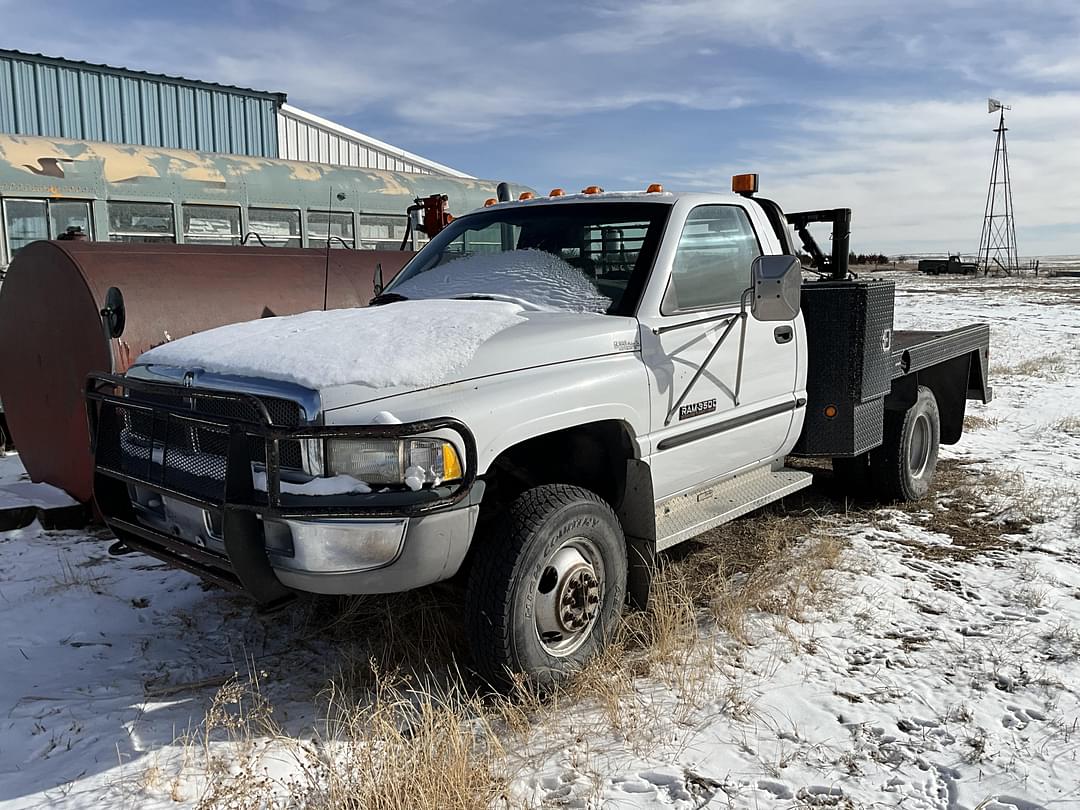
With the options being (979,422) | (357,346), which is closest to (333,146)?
(979,422)

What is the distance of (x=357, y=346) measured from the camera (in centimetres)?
317

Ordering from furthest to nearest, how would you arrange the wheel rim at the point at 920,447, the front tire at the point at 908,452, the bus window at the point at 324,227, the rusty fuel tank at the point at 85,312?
1. the bus window at the point at 324,227
2. the wheel rim at the point at 920,447
3. the front tire at the point at 908,452
4. the rusty fuel tank at the point at 85,312

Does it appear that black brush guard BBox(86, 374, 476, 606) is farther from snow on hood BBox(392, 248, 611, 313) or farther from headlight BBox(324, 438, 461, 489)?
snow on hood BBox(392, 248, 611, 313)

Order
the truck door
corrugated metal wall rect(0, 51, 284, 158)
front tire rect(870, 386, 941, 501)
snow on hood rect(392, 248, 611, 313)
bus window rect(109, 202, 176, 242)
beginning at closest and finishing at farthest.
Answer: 1. the truck door
2. snow on hood rect(392, 248, 611, 313)
3. front tire rect(870, 386, 941, 501)
4. bus window rect(109, 202, 176, 242)
5. corrugated metal wall rect(0, 51, 284, 158)

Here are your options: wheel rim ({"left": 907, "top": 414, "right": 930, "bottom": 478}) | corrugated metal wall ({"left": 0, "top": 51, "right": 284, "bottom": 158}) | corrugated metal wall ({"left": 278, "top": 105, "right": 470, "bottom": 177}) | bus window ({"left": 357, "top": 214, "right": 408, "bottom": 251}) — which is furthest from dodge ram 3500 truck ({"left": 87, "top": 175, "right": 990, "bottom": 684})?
corrugated metal wall ({"left": 278, "top": 105, "right": 470, "bottom": 177})

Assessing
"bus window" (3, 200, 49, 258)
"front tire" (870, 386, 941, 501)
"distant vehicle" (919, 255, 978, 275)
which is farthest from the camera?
"distant vehicle" (919, 255, 978, 275)

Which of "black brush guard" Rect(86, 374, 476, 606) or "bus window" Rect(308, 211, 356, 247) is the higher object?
"bus window" Rect(308, 211, 356, 247)

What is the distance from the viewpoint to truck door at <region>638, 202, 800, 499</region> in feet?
12.4

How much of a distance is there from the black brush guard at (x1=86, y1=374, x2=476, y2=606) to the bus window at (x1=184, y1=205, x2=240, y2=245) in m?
5.70

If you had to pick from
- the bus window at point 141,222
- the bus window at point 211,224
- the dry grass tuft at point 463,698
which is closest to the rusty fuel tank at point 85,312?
the dry grass tuft at point 463,698

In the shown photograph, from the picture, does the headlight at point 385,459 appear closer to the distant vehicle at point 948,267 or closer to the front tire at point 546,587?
the front tire at point 546,587

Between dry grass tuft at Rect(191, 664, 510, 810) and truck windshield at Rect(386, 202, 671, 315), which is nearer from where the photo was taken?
dry grass tuft at Rect(191, 664, 510, 810)

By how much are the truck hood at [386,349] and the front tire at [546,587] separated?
560 millimetres

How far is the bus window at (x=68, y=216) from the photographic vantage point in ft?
26.7
